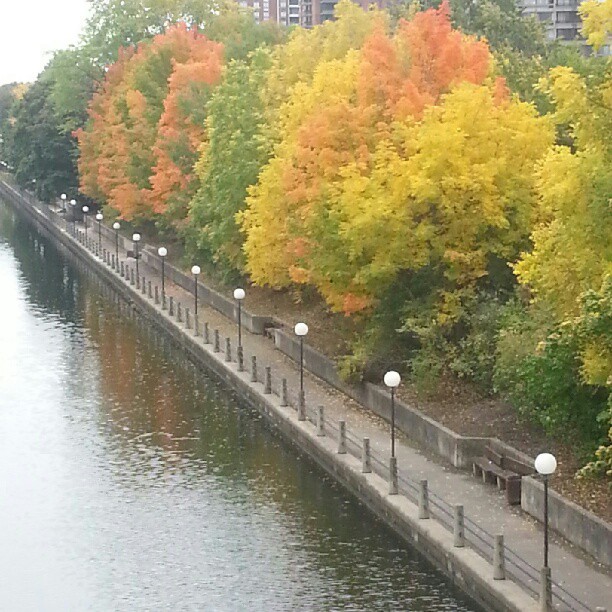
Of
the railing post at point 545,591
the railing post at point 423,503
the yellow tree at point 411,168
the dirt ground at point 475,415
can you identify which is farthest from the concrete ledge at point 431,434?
the railing post at point 545,591

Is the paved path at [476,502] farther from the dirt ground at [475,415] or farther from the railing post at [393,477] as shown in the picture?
the dirt ground at [475,415]

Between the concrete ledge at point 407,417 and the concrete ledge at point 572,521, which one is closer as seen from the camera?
the concrete ledge at point 572,521

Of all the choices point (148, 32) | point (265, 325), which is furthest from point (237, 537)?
point (148, 32)

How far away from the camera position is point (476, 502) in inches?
1118

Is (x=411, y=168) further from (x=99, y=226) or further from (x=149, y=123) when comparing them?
(x=99, y=226)

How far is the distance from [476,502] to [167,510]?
6836 mm

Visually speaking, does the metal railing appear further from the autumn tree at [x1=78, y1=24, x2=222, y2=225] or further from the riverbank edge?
the autumn tree at [x1=78, y1=24, x2=222, y2=225]

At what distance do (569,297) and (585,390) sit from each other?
2742mm

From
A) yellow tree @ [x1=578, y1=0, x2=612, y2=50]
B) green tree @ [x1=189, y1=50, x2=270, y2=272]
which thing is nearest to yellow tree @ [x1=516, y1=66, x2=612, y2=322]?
yellow tree @ [x1=578, y1=0, x2=612, y2=50]

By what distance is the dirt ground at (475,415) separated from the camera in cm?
2739

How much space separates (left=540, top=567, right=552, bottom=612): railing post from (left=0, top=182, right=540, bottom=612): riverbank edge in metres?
0.32

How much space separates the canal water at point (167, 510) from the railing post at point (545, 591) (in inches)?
95.9

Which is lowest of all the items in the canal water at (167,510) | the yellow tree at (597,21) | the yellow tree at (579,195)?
the canal water at (167,510)

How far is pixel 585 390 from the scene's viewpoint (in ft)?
85.1
